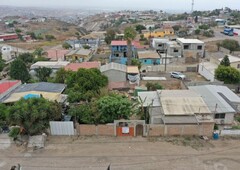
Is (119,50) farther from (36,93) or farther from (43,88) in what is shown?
(36,93)

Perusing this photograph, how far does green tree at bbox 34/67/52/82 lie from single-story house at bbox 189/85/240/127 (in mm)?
19067

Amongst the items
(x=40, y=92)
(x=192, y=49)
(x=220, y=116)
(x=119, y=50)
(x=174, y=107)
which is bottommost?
(x=220, y=116)

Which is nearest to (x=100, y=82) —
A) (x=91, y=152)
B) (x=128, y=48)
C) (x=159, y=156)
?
(x=91, y=152)

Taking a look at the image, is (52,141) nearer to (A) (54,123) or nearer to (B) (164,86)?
(A) (54,123)

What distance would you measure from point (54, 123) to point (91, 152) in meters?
4.06

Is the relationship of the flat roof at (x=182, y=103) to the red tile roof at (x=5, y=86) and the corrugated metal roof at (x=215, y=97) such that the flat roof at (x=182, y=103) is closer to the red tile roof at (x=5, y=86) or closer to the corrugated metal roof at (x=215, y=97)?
the corrugated metal roof at (x=215, y=97)

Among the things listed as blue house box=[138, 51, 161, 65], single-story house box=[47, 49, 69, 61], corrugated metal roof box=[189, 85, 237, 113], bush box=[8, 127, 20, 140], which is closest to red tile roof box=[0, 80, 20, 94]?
bush box=[8, 127, 20, 140]

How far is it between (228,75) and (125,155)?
18405 millimetres

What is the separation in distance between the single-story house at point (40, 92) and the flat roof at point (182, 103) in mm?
9971

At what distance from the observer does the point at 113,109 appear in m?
19.5

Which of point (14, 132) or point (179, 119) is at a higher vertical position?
point (179, 119)

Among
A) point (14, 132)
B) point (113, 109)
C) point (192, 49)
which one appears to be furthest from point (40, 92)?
point (192, 49)

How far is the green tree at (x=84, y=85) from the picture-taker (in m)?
23.6

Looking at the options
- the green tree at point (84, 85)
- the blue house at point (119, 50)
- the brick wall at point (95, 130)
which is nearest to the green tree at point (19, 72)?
the green tree at point (84, 85)
